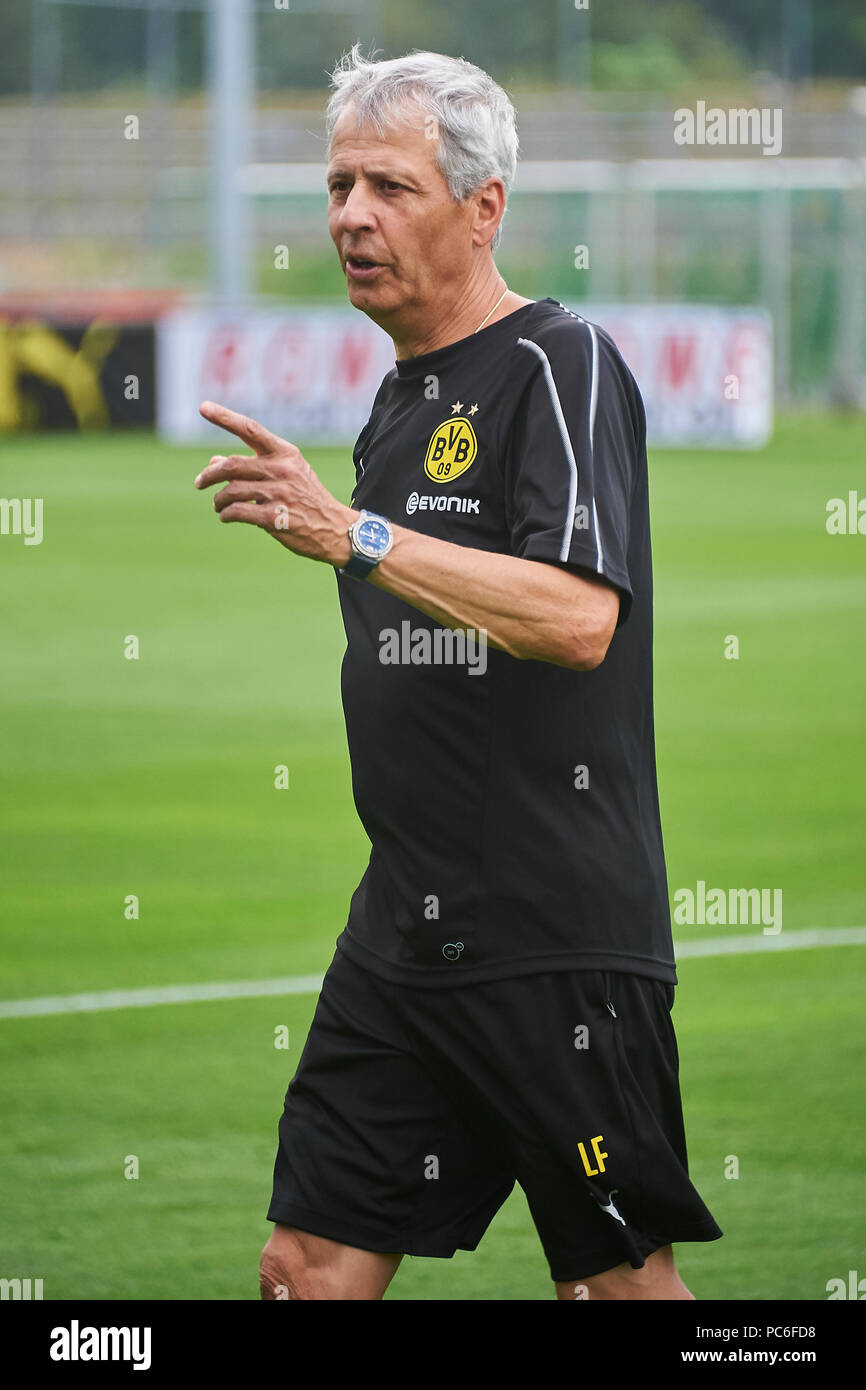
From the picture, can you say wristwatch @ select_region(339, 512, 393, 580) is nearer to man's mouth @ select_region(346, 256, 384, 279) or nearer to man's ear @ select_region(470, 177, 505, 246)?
man's mouth @ select_region(346, 256, 384, 279)

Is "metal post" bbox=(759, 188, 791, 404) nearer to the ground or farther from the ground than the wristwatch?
farther from the ground

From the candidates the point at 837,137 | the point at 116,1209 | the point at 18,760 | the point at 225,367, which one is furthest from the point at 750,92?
the point at 116,1209

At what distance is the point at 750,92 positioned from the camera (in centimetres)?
4884

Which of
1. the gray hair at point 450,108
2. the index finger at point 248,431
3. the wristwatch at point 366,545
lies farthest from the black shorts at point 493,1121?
the gray hair at point 450,108

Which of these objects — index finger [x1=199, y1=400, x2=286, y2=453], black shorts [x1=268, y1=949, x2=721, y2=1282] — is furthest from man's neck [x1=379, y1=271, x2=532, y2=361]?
black shorts [x1=268, y1=949, x2=721, y2=1282]

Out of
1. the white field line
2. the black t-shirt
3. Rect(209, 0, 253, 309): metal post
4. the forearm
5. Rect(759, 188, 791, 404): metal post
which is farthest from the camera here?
Rect(759, 188, 791, 404): metal post

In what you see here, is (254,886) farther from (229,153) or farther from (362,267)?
(229,153)

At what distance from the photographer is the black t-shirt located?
3545mm

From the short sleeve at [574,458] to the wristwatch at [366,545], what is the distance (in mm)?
210

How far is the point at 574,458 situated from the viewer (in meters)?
3.37

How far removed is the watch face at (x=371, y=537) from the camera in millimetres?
3357

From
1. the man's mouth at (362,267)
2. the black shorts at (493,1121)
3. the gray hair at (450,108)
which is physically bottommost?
the black shorts at (493,1121)

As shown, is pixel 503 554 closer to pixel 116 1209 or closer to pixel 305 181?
pixel 116 1209

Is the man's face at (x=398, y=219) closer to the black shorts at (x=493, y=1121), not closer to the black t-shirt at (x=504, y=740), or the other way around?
the black t-shirt at (x=504, y=740)
